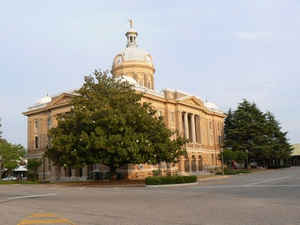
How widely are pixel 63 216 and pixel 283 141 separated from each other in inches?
3160

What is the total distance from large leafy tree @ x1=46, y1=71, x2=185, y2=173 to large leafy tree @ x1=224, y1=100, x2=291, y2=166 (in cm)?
3806

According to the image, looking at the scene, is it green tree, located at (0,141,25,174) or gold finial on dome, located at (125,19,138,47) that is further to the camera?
gold finial on dome, located at (125,19,138,47)

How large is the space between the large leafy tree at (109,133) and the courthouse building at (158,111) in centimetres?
1385

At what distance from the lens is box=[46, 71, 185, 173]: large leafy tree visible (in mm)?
36438

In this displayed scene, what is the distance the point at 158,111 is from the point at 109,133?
78.0ft

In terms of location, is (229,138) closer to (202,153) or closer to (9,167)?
(202,153)

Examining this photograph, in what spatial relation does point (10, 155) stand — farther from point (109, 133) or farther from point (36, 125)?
point (109, 133)

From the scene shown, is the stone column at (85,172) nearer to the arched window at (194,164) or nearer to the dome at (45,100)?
the dome at (45,100)

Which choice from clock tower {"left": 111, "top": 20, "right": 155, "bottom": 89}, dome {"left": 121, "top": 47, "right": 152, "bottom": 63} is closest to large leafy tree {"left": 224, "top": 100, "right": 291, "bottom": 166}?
clock tower {"left": 111, "top": 20, "right": 155, "bottom": 89}

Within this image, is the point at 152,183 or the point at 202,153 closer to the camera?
the point at 152,183

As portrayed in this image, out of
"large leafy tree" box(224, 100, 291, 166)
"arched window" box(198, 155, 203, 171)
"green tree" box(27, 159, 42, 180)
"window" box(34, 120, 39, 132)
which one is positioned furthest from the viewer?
"large leafy tree" box(224, 100, 291, 166)

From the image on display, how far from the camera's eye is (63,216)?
12.8m

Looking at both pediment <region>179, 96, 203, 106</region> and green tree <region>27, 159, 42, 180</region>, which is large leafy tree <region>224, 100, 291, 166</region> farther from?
green tree <region>27, 159, 42, 180</region>

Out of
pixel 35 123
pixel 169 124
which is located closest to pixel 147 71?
pixel 169 124
